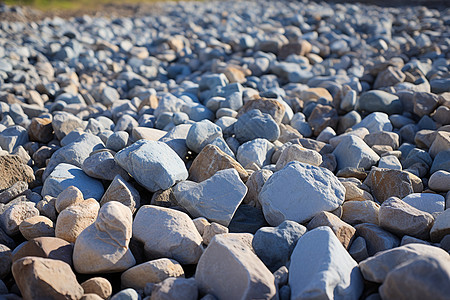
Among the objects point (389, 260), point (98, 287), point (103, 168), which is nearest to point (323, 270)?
point (389, 260)

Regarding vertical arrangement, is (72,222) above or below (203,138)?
below

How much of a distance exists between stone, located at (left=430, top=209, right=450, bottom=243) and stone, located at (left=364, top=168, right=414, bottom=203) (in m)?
0.35

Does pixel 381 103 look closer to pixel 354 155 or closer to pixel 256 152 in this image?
pixel 354 155

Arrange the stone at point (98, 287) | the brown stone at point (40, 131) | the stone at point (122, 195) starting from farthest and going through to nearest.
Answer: the brown stone at point (40, 131)
the stone at point (122, 195)
the stone at point (98, 287)

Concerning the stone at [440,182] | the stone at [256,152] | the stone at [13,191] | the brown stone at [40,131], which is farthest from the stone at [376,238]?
the brown stone at [40,131]

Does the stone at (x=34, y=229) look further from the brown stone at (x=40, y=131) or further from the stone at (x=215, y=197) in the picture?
the brown stone at (x=40, y=131)

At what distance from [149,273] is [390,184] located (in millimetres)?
1270

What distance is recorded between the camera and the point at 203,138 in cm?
233

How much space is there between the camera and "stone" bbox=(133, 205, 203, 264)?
1599 mm

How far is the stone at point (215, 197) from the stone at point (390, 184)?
2.34ft

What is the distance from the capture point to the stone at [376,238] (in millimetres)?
1624

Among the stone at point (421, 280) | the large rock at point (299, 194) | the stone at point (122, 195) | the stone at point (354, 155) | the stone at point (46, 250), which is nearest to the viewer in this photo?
the stone at point (421, 280)

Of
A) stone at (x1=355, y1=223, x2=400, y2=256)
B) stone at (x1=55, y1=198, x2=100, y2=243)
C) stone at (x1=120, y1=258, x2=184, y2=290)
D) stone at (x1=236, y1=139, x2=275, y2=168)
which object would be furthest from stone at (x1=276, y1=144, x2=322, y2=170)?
stone at (x1=55, y1=198, x2=100, y2=243)

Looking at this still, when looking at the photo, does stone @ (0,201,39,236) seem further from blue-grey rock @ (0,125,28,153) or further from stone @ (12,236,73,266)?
blue-grey rock @ (0,125,28,153)
